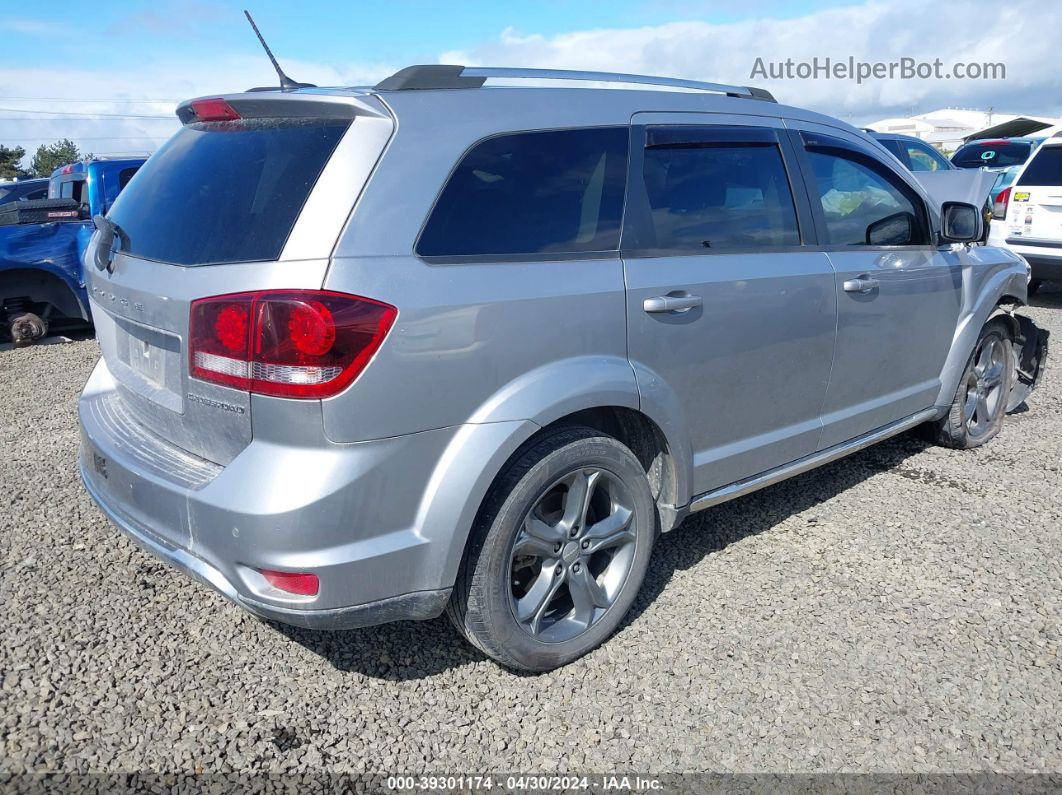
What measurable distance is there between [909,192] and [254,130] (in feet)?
10.2

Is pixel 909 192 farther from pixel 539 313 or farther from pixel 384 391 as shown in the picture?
pixel 384 391

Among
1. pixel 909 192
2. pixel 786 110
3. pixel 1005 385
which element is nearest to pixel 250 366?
pixel 786 110

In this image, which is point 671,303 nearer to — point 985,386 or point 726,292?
point 726,292

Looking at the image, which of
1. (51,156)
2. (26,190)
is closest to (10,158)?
(51,156)

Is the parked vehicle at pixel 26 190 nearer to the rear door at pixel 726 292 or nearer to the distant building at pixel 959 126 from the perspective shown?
the rear door at pixel 726 292

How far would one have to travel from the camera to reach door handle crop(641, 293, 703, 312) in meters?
A: 2.80

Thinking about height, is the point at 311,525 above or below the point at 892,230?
below

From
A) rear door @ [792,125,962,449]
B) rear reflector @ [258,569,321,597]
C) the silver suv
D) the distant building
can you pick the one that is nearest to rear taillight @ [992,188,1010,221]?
rear door @ [792,125,962,449]

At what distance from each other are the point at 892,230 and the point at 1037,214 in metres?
6.67

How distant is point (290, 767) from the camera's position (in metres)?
2.38

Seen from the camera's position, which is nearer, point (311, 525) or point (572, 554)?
point (311, 525)

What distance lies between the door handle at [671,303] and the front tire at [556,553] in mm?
462

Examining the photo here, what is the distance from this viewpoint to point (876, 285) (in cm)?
373

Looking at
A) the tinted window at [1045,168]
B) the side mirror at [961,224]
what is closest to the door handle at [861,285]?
Answer: the side mirror at [961,224]
